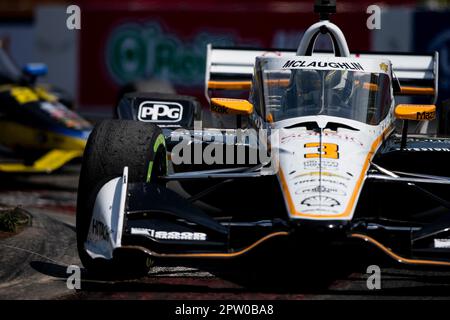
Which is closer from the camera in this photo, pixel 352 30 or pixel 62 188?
pixel 62 188

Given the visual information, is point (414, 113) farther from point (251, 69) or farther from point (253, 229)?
point (251, 69)

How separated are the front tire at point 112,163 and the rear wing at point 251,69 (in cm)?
245

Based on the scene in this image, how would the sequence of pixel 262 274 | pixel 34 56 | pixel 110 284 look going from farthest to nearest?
Result: pixel 34 56, pixel 262 274, pixel 110 284

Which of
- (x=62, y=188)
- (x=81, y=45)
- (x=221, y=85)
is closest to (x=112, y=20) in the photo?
(x=81, y=45)

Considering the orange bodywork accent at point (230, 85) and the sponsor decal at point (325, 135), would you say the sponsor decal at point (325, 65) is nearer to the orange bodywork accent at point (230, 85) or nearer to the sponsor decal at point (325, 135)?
the sponsor decal at point (325, 135)

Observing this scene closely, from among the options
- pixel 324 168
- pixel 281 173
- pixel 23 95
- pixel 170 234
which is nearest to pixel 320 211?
pixel 324 168

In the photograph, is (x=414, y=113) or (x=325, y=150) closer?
(x=325, y=150)

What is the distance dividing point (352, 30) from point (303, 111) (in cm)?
1075

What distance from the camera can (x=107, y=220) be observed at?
18.6ft

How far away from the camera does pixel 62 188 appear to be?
10242mm

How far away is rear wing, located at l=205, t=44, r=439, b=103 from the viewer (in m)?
8.70

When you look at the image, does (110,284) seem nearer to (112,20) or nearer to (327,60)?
(327,60)

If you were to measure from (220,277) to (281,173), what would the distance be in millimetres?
832
